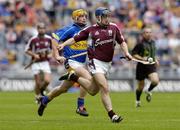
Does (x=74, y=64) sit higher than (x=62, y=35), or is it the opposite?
(x=62, y=35)

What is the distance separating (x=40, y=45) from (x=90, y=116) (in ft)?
26.7

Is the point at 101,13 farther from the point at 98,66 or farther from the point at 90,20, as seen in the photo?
the point at 90,20

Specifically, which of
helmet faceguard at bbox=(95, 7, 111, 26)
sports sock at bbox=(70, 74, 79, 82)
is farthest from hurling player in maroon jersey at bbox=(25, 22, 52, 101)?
helmet faceguard at bbox=(95, 7, 111, 26)

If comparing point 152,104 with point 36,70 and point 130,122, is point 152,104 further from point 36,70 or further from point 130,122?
point 130,122

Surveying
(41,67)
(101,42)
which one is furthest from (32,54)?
(101,42)

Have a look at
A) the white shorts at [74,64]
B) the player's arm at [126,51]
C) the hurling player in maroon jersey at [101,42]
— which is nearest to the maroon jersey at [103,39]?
the hurling player in maroon jersey at [101,42]

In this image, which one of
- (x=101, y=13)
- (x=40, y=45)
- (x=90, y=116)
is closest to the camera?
(x=101, y=13)

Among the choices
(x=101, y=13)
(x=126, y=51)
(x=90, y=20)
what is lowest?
(x=90, y=20)

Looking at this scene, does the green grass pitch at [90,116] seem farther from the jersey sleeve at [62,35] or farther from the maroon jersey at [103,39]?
the jersey sleeve at [62,35]

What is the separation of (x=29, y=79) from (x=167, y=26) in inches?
320

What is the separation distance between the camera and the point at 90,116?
19.0 m

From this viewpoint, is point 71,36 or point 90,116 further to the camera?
point 71,36

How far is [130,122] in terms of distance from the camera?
55.5ft

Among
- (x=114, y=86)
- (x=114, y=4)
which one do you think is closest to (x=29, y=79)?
(x=114, y=86)
